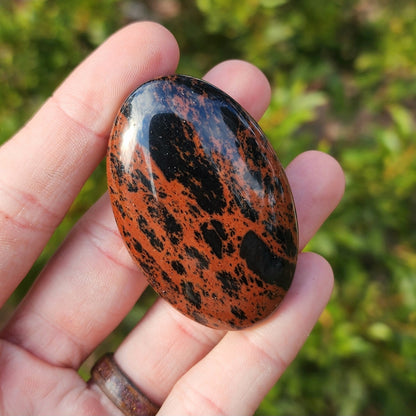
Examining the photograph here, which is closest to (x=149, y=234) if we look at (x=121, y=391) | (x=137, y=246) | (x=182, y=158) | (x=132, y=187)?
(x=137, y=246)

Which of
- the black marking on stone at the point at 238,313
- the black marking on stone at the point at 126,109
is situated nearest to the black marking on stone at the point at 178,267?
the black marking on stone at the point at 238,313

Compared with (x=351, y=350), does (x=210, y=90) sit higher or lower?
higher

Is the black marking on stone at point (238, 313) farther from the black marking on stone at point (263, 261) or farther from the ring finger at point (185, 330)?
the ring finger at point (185, 330)

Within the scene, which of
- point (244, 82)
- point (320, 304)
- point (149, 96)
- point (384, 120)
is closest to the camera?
point (149, 96)

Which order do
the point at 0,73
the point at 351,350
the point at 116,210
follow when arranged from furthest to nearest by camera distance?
the point at 0,73 < the point at 351,350 < the point at 116,210

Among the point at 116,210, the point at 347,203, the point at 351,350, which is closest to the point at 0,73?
the point at 116,210

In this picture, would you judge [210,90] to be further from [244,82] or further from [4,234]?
[4,234]

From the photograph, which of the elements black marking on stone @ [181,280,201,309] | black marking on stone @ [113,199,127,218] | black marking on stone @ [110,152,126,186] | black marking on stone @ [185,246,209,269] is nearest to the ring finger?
black marking on stone @ [181,280,201,309]
